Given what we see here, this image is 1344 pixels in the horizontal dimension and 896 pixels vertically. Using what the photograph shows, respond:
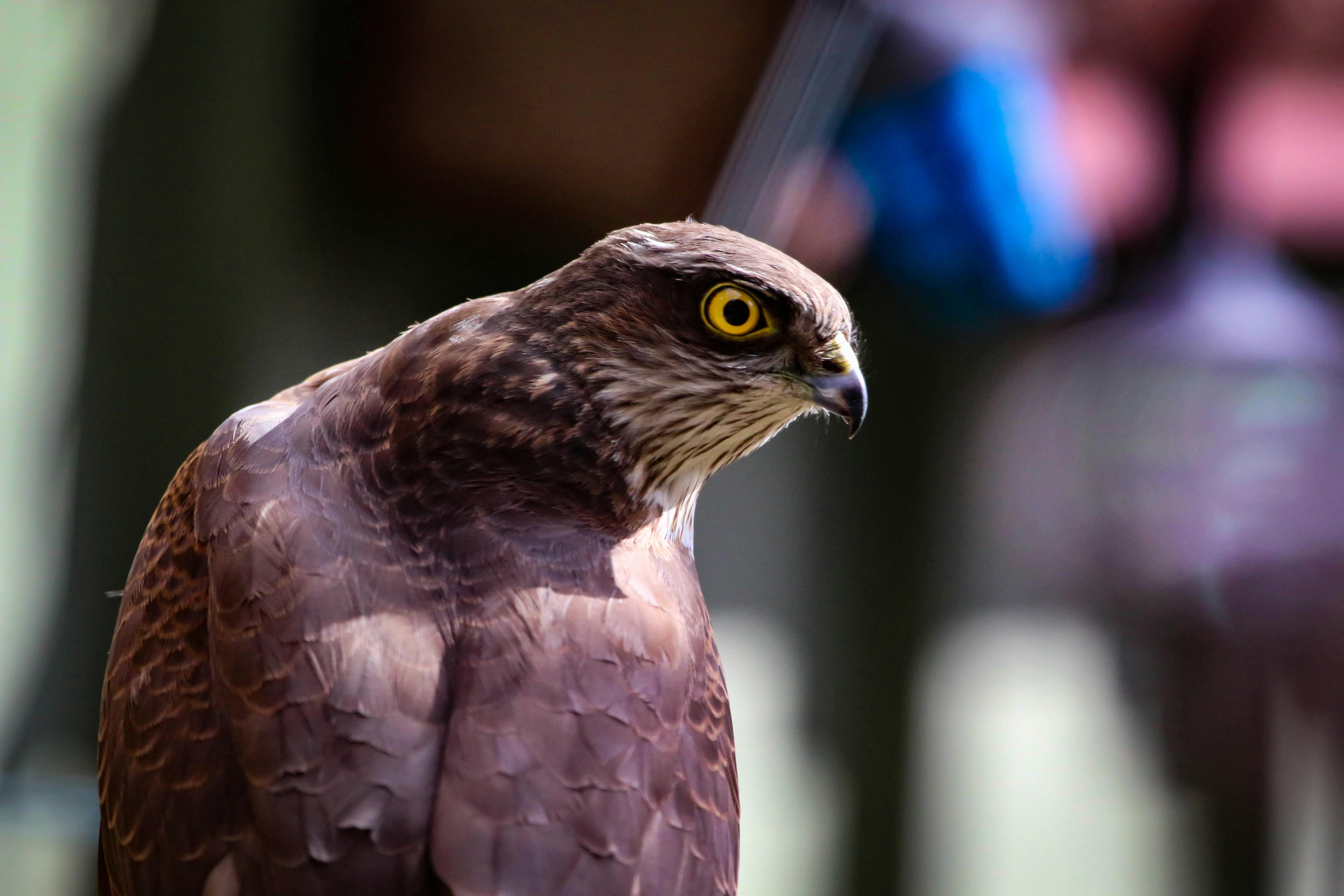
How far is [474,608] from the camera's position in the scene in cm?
128

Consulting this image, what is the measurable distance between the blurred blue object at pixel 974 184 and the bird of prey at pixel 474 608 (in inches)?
85.1

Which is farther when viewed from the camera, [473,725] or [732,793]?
[732,793]

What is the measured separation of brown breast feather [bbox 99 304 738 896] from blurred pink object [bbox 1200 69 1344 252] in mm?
3674

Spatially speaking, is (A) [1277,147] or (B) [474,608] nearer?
(B) [474,608]

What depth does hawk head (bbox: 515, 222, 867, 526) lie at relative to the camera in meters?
1.36

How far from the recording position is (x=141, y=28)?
3445 mm

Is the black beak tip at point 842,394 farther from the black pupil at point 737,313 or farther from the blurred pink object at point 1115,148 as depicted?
the blurred pink object at point 1115,148

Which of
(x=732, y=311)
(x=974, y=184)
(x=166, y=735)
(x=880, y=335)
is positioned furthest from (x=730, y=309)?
(x=880, y=335)

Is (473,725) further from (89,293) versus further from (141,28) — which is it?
(141,28)

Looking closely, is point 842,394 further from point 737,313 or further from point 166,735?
point 166,735

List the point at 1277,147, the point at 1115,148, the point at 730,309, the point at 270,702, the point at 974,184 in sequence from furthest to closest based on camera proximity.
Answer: the point at 1277,147 < the point at 1115,148 < the point at 974,184 < the point at 730,309 < the point at 270,702

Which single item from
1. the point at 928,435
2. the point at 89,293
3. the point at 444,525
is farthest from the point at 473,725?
the point at 928,435

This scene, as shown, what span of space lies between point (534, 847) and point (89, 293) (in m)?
2.81

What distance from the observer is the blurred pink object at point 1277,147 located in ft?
14.0
